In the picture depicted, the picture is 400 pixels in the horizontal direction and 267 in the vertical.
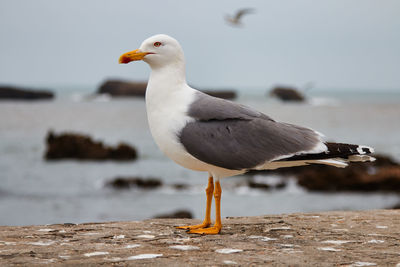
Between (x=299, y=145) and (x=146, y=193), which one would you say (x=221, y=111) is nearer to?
(x=299, y=145)

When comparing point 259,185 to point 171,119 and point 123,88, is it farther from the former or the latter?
point 123,88

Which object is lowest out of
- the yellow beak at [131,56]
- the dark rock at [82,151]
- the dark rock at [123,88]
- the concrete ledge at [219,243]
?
the concrete ledge at [219,243]

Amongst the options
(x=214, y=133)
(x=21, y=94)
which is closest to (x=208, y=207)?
(x=214, y=133)

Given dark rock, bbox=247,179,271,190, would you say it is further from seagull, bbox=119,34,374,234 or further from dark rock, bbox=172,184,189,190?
seagull, bbox=119,34,374,234

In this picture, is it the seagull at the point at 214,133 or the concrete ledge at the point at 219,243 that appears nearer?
the concrete ledge at the point at 219,243

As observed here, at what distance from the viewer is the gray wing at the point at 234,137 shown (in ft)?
15.2

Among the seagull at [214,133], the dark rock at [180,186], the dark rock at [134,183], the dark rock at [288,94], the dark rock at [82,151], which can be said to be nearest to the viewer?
the seagull at [214,133]

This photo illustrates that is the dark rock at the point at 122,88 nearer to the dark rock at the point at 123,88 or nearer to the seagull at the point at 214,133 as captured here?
the dark rock at the point at 123,88

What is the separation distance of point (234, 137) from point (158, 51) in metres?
1.03

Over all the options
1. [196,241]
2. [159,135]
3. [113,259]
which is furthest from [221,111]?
[113,259]

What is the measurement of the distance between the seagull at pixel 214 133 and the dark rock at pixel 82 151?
65.7 ft

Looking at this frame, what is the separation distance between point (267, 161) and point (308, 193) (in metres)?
12.7

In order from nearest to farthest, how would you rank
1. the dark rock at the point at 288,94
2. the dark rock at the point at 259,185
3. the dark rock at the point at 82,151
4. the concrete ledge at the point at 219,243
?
1. the concrete ledge at the point at 219,243
2. the dark rock at the point at 259,185
3. the dark rock at the point at 82,151
4. the dark rock at the point at 288,94

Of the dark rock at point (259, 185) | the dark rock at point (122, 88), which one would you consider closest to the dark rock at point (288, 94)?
the dark rock at point (122, 88)
